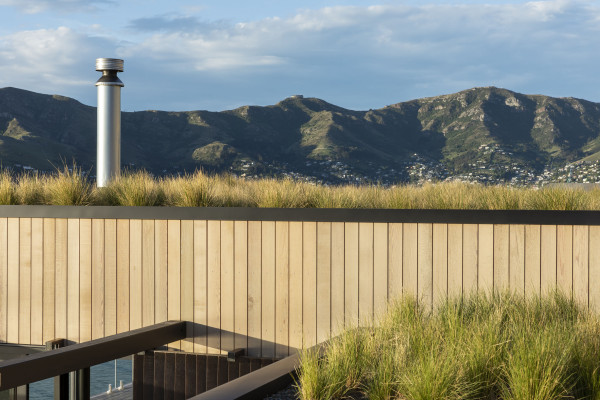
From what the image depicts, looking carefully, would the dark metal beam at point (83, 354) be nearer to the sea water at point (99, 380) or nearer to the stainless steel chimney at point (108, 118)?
the stainless steel chimney at point (108, 118)

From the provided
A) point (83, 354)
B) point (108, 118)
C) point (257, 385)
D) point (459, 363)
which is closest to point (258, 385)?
point (257, 385)

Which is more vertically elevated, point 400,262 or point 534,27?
point 534,27

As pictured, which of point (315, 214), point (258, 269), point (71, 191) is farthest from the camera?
point (71, 191)

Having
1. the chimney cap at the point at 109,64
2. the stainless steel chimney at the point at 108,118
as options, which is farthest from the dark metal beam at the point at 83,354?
the chimney cap at the point at 109,64

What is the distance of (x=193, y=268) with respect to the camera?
560 cm

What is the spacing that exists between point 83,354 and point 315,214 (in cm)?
220

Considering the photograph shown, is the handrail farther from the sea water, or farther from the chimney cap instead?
the sea water

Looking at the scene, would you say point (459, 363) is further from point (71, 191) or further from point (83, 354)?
point (71, 191)

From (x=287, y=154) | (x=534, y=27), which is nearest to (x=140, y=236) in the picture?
(x=534, y=27)

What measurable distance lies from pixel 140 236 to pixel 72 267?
796mm

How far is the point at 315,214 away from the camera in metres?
5.33

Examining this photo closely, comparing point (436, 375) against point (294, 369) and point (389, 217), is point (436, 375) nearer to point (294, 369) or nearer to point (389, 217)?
point (294, 369)

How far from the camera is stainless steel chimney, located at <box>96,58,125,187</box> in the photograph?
325 inches

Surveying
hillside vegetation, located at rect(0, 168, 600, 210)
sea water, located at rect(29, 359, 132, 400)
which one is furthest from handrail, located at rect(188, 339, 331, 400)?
sea water, located at rect(29, 359, 132, 400)
